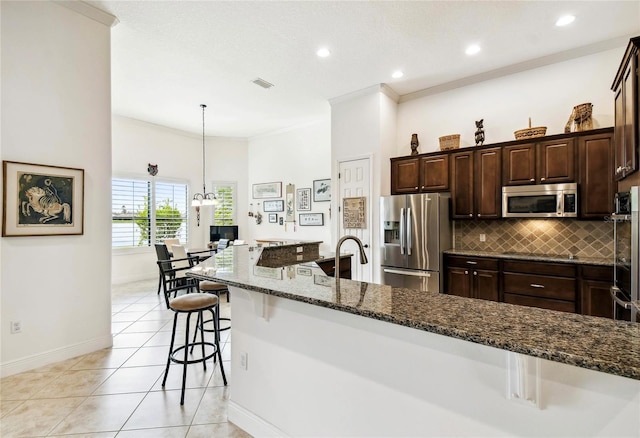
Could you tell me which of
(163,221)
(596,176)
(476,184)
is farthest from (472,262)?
(163,221)

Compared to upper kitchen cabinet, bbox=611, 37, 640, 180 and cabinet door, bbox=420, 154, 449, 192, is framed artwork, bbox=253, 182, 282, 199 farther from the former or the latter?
upper kitchen cabinet, bbox=611, 37, 640, 180

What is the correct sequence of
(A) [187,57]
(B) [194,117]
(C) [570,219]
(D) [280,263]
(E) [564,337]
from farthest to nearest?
1. (B) [194,117]
2. (A) [187,57]
3. (C) [570,219]
4. (D) [280,263]
5. (E) [564,337]

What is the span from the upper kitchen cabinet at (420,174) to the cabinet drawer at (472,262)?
0.99 metres

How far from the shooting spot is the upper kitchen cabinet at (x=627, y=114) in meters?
2.33

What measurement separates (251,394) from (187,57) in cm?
394

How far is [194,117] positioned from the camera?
6.17 m

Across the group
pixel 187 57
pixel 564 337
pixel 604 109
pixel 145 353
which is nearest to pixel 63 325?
pixel 145 353

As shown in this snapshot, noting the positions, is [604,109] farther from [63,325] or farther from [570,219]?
[63,325]

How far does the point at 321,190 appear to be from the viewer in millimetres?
6277

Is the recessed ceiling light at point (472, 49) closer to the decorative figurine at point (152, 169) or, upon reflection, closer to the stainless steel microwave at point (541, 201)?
the stainless steel microwave at point (541, 201)

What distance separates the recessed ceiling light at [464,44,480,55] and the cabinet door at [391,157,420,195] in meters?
1.44

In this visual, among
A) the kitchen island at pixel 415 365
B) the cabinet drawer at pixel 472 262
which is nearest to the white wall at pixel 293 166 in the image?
the cabinet drawer at pixel 472 262

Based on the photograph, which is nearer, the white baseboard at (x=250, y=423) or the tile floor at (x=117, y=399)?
the white baseboard at (x=250, y=423)

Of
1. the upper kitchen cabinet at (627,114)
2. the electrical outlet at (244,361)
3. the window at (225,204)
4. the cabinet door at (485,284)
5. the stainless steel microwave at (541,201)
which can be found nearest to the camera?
the electrical outlet at (244,361)
